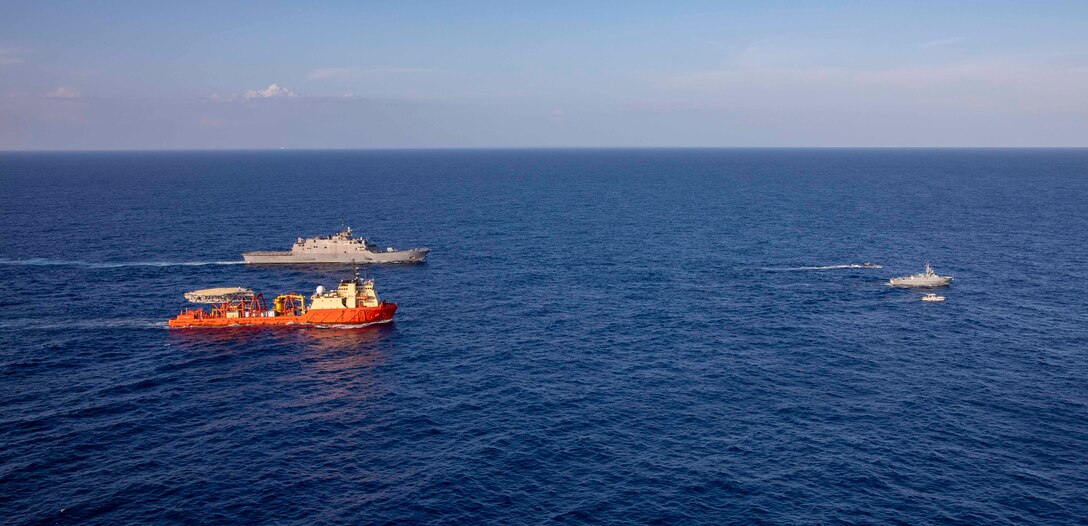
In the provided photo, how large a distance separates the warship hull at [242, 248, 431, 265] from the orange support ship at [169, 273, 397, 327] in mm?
45038

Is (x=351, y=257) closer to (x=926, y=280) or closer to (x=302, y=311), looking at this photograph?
(x=302, y=311)

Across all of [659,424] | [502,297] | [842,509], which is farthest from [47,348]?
[842,509]

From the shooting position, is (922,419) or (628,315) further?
(628,315)

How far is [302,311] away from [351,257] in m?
49.7

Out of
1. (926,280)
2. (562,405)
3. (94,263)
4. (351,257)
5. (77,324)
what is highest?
(94,263)

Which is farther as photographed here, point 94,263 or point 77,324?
point 94,263

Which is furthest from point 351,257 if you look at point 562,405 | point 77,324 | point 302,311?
point 562,405

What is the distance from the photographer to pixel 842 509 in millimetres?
65250

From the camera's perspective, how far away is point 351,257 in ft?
577

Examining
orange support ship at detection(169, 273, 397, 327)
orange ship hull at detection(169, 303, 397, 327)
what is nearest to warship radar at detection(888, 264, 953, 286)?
orange support ship at detection(169, 273, 397, 327)

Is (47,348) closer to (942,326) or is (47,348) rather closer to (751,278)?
(751,278)

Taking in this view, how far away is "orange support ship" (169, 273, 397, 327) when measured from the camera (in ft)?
404

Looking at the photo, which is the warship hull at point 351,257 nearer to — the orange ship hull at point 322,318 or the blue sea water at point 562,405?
the blue sea water at point 562,405

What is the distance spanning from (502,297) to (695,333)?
4069 cm
